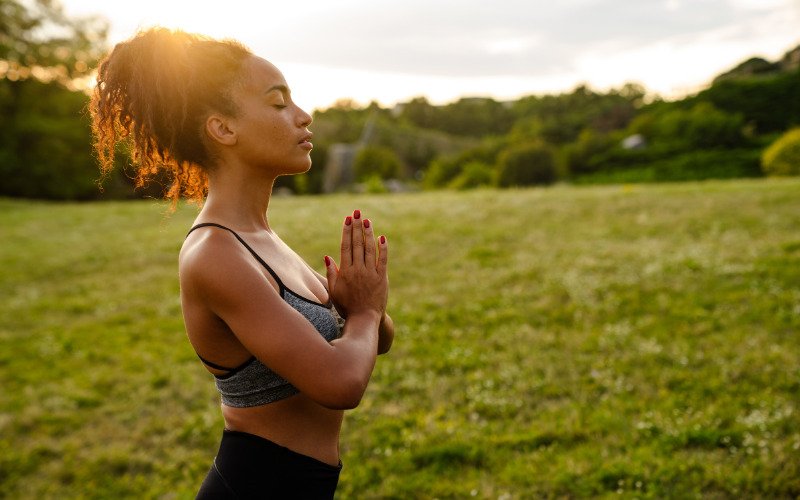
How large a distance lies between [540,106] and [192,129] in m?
101

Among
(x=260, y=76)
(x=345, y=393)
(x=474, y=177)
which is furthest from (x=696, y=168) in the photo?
(x=345, y=393)

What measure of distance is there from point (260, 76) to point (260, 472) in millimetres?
1490

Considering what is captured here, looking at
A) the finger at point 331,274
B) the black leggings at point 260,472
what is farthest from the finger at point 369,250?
the black leggings at point 260,472

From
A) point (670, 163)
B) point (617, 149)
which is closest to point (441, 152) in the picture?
point (617, 149)

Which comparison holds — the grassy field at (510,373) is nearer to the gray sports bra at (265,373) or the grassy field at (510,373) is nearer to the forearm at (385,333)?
the gray sports bra at (265,373)

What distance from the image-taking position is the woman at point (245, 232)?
217 centimetres

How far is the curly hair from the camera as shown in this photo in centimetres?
222

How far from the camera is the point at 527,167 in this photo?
191ft

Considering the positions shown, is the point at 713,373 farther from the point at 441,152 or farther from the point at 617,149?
the point at 441,152

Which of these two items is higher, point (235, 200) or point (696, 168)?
point (696, 168)

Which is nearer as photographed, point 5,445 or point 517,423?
point 517,423

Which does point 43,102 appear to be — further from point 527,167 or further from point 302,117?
point 302,117

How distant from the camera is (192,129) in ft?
7.41

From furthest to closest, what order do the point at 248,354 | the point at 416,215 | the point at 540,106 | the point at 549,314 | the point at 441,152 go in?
the point at 540,106 < the point at 441,152 < the point at 416,215 < the point at 549,314 < the point at 248,354
